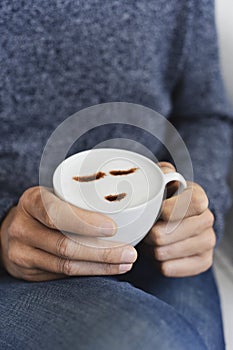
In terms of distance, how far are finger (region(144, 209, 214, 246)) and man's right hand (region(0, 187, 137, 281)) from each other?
3.0 inches

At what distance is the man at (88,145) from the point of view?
0.59 meters

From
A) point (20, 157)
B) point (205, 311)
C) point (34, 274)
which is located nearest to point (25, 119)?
point (20, 157)

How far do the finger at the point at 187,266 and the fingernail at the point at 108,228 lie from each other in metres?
0.18

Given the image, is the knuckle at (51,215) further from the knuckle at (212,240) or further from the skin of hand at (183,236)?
the knuckle at (212,240)

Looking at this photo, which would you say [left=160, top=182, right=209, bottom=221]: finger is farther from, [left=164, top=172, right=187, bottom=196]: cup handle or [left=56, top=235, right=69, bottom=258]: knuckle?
[left=56, top=235, right=69, bottom=258]: knuckle

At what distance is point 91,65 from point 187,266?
0.28 metres

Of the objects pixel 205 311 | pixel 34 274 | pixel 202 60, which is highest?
pixel 202 60

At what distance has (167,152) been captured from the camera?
91 centimetres

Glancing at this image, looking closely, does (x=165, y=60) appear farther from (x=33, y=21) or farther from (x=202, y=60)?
(x=33, y=21)

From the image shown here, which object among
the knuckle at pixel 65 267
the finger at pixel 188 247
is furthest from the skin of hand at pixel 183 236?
the knuckle at pixel 65 267

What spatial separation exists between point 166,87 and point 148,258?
0.84ft

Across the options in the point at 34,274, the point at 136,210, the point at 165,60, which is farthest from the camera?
the point at 165,60

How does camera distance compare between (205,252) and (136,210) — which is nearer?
(136,210)

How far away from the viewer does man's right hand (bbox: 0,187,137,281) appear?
58 centimetres
